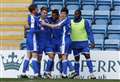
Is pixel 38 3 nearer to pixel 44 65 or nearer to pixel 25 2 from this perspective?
pixel 25 2

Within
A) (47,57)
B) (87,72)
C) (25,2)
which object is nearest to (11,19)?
(25,2)

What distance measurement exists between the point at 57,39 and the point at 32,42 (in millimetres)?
386

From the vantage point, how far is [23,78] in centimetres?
645

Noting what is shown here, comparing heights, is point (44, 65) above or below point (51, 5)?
below

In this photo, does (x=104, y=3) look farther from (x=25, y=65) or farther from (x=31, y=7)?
(x=25, y=65)

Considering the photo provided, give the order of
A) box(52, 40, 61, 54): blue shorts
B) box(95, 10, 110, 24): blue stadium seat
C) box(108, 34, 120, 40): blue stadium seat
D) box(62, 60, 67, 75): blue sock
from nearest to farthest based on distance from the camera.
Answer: box(62, 60, 67, 75): blue sock → box(52, 40, 61, 54): blue shorts → box(108, 34, 120, 40): blue stadium seat → box(95, 10, 110, 24): blue stadium seat

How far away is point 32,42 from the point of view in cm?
646

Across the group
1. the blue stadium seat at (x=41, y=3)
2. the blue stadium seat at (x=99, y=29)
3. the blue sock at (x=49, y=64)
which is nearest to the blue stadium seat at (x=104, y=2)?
the blue stadium seat at (x=99, y=29)

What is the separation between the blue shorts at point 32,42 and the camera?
646 cm

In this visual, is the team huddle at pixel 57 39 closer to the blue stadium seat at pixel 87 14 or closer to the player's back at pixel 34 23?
the player's back at pixel 34 23

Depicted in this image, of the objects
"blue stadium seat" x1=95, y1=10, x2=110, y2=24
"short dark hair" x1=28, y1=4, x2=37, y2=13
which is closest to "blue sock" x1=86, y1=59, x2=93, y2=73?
"blue stadium seat" x1=95, y1=10, x2=110, y2=24

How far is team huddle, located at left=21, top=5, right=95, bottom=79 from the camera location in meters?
6.47

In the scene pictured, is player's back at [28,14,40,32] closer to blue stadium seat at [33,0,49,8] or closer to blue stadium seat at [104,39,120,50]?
blue stadium seat at [33,0,49,8]

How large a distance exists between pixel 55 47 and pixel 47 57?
0.20m
